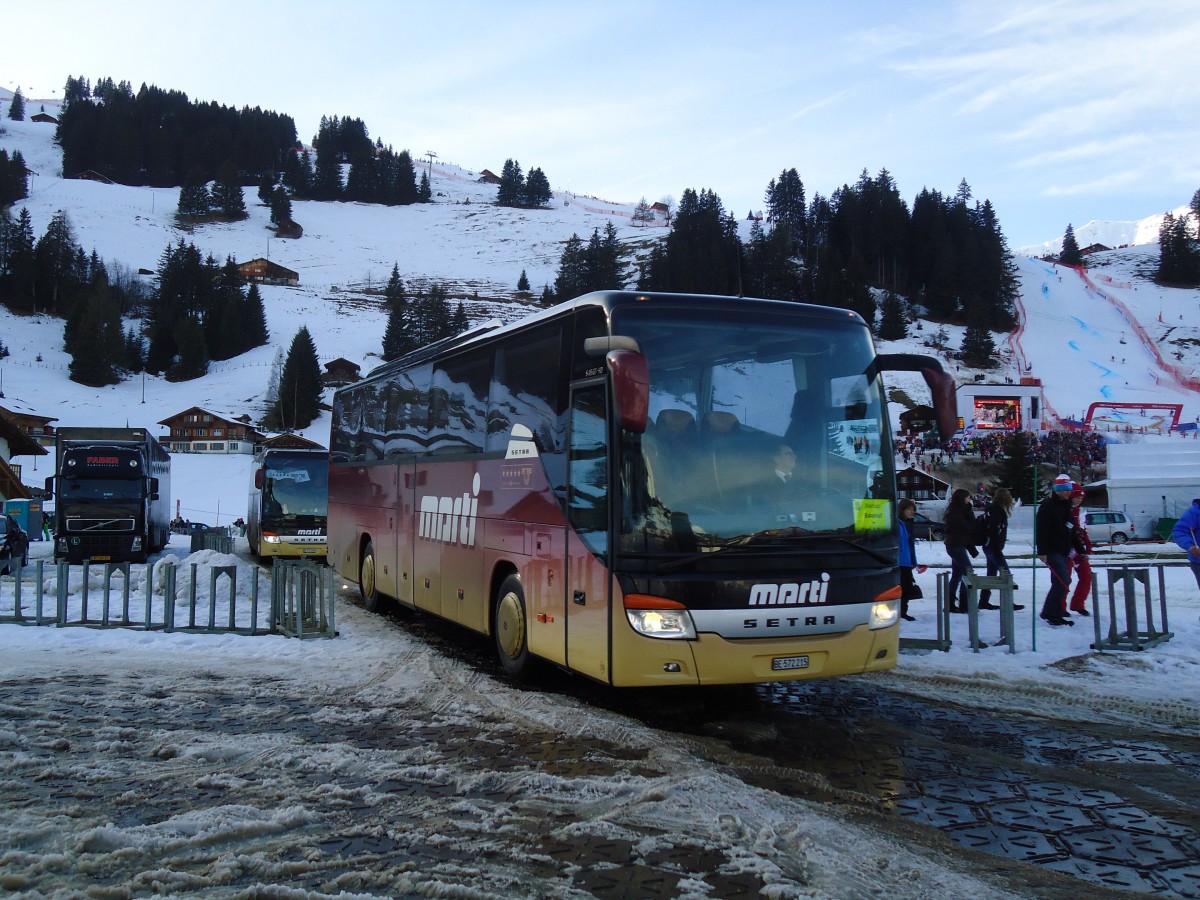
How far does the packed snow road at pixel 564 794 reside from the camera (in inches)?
167

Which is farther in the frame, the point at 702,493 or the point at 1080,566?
the point at 1080,566

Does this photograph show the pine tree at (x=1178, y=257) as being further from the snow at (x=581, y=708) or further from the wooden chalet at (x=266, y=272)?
the snow at (x=581, y=708)

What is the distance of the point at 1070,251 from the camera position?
601 feet

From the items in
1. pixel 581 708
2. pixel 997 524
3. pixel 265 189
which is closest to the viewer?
pixel 581 708

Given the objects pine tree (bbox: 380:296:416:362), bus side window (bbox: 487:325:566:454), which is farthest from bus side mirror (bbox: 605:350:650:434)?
pine tree (bbox: 380:296:416:362)

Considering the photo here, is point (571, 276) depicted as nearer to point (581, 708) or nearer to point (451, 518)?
point (451, 518)

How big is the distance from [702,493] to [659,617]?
3.06ft

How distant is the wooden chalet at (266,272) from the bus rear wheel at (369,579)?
5696 inches

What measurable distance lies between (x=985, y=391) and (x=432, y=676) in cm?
7391

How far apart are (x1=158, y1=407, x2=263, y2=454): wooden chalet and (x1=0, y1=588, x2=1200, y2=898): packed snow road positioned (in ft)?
269

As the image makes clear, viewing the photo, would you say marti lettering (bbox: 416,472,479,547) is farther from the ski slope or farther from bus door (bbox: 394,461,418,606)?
the ski slope

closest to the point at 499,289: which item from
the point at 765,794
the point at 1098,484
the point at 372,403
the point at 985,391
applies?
the point at 985,391

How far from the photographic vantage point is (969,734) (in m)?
7.05

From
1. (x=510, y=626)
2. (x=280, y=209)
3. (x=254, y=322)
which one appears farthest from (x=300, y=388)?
(x=510, y=626)
